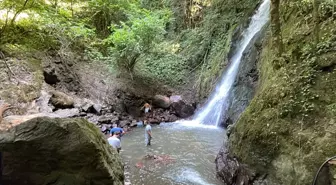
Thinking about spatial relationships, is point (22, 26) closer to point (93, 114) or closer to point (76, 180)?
point (93, 114)

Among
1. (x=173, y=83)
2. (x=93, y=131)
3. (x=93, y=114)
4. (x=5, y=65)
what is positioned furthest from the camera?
(x=173, y=83)

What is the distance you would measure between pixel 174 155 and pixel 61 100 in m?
5.39

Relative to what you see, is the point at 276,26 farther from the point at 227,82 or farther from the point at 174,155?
the point at 227,82

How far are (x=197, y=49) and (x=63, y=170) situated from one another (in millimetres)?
13834

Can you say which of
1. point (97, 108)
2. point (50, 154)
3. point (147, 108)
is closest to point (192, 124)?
point (147, 108)

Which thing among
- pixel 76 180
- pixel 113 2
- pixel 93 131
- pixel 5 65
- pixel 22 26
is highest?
pixel 113 2

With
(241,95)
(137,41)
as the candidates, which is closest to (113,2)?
(137,41)

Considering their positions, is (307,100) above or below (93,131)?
above

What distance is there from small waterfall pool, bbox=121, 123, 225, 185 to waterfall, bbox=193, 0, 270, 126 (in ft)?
3.77

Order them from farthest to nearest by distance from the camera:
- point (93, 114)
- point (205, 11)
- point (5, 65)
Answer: point (205, 11) < point (93, 114) < point (5, 65)

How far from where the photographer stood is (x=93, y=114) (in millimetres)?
11719

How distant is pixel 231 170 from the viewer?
6000 millimetres

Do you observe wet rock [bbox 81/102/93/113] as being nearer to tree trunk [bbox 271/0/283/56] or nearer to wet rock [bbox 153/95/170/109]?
wet rock [bbox 153/95/170/109]

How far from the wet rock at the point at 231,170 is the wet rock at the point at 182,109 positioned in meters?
7.06
